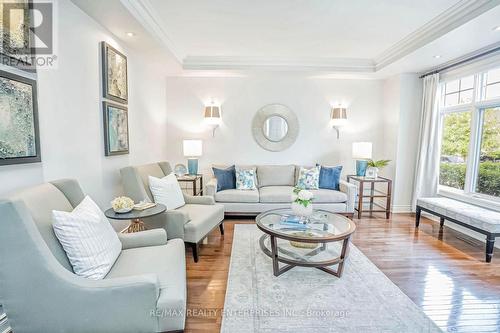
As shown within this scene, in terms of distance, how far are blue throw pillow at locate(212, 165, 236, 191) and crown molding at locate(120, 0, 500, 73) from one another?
172cm

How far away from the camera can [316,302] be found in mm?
2088

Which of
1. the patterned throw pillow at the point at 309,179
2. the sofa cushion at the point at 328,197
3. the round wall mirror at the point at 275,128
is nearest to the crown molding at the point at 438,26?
the round wall mirror at the point at 275,128

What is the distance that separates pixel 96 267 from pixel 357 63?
4.65 metres

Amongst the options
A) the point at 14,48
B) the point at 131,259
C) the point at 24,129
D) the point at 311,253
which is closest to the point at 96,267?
the point at 131,259

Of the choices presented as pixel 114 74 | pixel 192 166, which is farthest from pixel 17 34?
pixel 192 166

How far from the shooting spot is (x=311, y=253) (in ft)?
9.35

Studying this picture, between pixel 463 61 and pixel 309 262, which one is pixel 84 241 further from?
pixel 463 61

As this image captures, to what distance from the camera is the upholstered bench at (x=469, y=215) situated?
2.82m

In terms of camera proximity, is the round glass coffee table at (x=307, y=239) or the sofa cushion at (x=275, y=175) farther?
the sofa cushion at (x=275, y=175)

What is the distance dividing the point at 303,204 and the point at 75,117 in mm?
2344

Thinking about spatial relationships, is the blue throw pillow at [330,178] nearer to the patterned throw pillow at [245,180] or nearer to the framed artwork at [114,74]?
the patterned throw pillow at [245,180]

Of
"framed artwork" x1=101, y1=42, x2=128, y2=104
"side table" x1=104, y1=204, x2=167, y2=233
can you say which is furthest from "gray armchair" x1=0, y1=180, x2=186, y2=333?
"framed artwork" x1=101, y1=42, x2=128, y2=104

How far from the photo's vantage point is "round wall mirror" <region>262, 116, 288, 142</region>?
16.3ft

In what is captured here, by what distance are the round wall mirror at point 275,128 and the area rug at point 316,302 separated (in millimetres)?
2737
